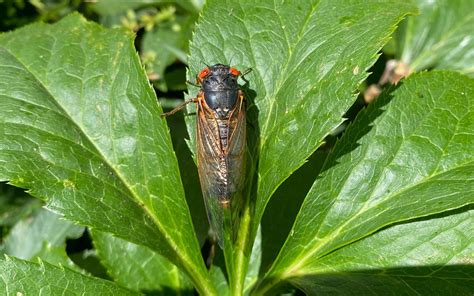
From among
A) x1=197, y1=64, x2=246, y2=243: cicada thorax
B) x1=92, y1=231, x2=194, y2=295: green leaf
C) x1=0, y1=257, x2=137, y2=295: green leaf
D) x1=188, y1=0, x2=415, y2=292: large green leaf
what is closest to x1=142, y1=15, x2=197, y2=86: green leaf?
x1=197, y1=64, x2=246, y2=243: cicada thorax

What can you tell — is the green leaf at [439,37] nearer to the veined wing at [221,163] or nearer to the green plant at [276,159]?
the green plant at [276,159]

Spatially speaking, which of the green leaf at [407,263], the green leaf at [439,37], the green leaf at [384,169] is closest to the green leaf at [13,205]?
the green leaf at [384,169]

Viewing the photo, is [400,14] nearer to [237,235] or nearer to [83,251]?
[237,235]

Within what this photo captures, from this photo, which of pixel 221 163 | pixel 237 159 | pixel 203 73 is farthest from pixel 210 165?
pixel 203 73

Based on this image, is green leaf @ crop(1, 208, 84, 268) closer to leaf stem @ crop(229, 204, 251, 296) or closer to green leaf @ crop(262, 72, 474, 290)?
leaf stem @ crop(229, 204, 251, 296)

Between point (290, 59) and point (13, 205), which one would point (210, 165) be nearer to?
point (290, 59)
